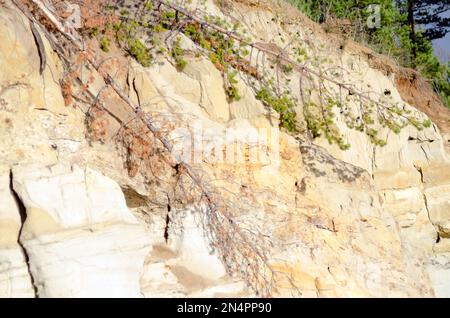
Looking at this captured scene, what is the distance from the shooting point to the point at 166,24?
6715mm

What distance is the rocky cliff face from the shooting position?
4527 mm

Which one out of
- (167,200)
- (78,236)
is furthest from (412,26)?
(78,236)

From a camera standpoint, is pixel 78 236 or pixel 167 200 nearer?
→ pixel 78 236

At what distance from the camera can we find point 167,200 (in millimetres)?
5562

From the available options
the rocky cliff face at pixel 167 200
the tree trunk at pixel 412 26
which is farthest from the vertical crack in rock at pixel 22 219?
the tree trunk at pixel 412 26

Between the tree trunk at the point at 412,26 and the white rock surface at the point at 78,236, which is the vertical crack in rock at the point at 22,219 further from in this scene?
the tree trunk at the point at 412,26

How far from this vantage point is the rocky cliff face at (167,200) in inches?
178

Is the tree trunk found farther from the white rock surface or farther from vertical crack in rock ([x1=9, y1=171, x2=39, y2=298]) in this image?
vertical crack in rock ([x1=9, y1=171, x2=39, y2=298])

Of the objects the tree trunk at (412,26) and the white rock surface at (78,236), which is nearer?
the white rock surface at (78,236)

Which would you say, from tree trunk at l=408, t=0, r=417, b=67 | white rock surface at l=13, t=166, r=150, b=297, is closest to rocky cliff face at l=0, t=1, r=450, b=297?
white rock surface at l=13, t=166, r=150, b=297

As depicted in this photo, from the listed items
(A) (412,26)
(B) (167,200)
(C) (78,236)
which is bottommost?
(C) (78,236)

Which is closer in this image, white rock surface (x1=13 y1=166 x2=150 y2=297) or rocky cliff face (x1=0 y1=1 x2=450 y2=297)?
white rock surface (x1=13 y1=166 x2=150 y2=297)

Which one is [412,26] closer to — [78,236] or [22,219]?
[78,236]

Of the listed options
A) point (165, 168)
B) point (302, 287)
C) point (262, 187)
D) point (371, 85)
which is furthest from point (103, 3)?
point (371, 85)
